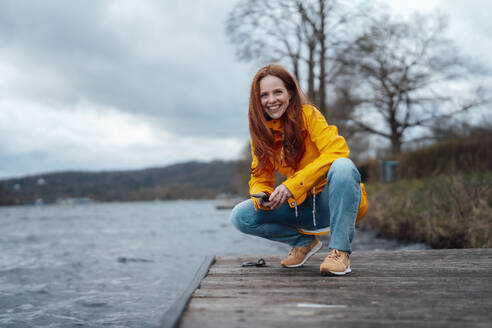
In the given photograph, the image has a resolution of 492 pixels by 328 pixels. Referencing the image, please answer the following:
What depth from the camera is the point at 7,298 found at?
16.5ft

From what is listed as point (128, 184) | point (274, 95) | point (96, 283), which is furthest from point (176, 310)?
point (128, 184)

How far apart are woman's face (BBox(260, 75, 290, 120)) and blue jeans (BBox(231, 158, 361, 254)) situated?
1.75 ft

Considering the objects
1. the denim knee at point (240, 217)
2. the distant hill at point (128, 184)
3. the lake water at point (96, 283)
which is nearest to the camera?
the denim knee at point (240, 217)

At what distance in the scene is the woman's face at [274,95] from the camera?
262 centimetres

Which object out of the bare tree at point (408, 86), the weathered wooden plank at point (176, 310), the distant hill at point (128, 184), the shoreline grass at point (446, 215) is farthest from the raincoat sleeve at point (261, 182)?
the distant hill at point (128, 184)

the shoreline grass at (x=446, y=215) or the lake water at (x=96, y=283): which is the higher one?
the shoreline grass at (x=446, y=215)

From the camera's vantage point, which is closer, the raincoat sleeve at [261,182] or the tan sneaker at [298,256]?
the raincoat sleeve at [261,182]

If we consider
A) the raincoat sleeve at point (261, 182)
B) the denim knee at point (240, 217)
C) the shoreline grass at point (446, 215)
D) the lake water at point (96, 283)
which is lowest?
the lake water at point (96, 283)

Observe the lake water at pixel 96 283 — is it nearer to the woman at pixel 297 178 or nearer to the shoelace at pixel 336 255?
the woman at pixel 297 178

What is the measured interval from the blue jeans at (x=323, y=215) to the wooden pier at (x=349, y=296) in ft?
0.76

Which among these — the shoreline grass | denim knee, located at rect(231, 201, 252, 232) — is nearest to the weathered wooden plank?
denim knee, located at rect(231, 201, 252, 232)

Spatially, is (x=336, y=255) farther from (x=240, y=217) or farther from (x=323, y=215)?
(x=240, y=217)

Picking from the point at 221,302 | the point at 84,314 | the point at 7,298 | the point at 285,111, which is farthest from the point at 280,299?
the point at 7,298

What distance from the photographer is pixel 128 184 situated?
80.6 m
